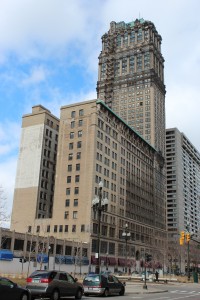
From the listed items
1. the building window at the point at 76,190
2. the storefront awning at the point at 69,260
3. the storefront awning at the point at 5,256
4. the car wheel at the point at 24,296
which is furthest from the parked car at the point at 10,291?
the building window at the point at 76,190

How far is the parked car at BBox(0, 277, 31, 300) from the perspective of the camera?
16959 mm

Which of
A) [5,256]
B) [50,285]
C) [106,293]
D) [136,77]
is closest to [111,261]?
[5,256]

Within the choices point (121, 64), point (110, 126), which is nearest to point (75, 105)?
point (110, 126)

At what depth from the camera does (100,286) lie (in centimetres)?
2680

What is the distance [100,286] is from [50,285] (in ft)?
21.0

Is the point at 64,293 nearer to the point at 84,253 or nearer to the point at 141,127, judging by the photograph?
the point at 84,253

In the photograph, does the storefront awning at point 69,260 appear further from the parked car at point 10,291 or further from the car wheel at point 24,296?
the parked car at point 10,291

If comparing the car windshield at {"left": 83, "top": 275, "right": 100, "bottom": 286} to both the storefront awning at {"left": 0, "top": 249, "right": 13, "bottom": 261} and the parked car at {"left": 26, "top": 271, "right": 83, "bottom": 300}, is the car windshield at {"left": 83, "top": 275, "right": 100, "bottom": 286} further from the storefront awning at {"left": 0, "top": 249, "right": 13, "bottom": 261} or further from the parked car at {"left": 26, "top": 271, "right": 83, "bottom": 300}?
the storefront awning at {"left": 0, "top": 249, "right": 13, "bottom": 261}

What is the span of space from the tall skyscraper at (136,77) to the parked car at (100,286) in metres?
130

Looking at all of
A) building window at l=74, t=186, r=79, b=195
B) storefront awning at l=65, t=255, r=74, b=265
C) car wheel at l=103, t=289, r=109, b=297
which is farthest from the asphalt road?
building window at l=74, t=186, r=79, b=195

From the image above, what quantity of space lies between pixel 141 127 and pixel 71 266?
87047 millimetres

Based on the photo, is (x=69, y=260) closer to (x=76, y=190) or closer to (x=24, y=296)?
(x=76, y=190)

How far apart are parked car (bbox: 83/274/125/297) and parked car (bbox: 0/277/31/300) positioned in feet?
30.8

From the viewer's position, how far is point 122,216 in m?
113
